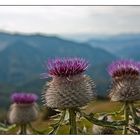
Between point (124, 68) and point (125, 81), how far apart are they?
0.09 meters

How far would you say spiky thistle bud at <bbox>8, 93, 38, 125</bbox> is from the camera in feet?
7.97

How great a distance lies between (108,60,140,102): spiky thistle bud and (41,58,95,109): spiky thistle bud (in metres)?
0.16

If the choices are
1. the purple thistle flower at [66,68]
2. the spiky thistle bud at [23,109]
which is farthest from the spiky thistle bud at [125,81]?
the spiky thistle bud at [23,109]

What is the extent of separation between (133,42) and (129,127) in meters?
0.63

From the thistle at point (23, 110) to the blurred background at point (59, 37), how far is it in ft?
0.13

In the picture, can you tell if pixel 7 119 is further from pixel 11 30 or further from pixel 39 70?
pixel 11 30

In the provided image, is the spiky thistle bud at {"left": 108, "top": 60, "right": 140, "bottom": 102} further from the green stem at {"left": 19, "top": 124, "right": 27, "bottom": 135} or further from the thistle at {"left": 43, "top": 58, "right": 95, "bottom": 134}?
the green stem at {"left": 19, "top": 124, "right": 27, "bottom": 135}

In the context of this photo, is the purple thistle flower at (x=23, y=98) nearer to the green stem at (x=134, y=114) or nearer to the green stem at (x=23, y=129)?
the green stem at (x=23, y=129)

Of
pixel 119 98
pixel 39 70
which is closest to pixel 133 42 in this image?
pixel 119 98

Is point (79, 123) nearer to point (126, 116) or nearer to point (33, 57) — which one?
point (126, 116)

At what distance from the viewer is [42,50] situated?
8.47ft

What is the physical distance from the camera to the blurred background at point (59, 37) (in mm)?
2467

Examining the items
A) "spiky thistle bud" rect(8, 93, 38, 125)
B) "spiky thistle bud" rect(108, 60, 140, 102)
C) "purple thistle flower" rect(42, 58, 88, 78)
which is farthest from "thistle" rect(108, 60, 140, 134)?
"spiky thistle bud" rect(8, 93, 38, 125)

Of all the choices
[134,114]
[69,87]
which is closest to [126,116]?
[134,114]
